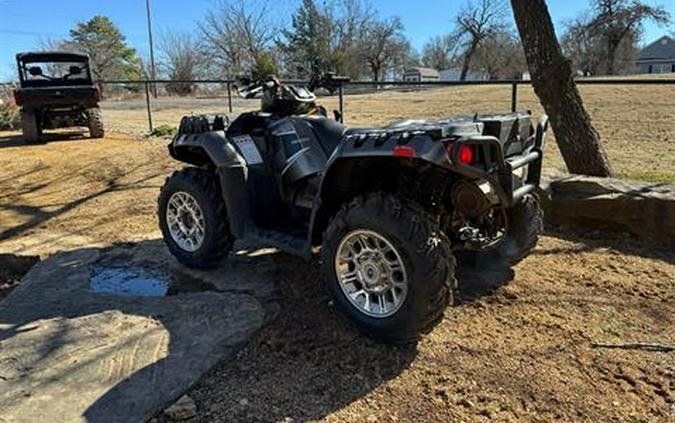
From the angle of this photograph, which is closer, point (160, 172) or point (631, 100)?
point (160, 172)

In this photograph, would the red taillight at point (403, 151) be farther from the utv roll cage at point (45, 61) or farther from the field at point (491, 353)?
the utv roll cage at point (45, 61)

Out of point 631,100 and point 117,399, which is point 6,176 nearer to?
point 117,399

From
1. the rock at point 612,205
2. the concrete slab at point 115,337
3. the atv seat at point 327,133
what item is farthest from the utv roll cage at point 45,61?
the rock at point 612,205

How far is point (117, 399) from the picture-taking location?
8.62 feet

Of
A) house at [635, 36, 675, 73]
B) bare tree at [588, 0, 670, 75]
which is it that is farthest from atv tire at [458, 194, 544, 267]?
house at [635, 36, 675, 73]

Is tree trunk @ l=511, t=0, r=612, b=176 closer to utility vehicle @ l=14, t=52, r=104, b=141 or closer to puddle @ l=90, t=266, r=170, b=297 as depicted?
puddle @ l=90, t=266, r=170, b=297

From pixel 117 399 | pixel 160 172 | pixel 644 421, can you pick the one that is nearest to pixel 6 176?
pixel 160 172

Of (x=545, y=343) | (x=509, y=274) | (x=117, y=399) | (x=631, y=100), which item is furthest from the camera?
(x=631, y=100)

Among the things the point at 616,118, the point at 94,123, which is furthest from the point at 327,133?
the point at 616,118

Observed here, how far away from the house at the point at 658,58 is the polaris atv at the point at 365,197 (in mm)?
77394

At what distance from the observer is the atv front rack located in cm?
260

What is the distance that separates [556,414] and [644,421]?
1.18 feet

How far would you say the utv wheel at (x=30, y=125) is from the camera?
41.6ft

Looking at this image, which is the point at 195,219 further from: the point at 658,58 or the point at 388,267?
the point at 658,58
